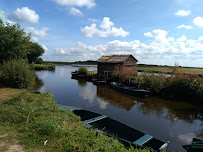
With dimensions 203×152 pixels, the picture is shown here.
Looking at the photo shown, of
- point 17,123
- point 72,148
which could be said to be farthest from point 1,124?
point 72,148

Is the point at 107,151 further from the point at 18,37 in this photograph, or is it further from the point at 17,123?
the point at 18,37

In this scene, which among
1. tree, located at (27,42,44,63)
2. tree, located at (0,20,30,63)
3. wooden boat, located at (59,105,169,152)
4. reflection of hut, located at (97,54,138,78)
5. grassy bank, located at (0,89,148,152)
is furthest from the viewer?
tree, located at (27,42,44,63)

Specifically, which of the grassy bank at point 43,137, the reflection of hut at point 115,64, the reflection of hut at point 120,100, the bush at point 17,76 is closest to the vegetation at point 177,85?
the reflection of hut at point 120,100

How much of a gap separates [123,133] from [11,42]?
2122 cm

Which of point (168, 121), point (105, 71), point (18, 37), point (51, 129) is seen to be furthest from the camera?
point (105, 71)

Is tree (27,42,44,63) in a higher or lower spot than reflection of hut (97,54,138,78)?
higher

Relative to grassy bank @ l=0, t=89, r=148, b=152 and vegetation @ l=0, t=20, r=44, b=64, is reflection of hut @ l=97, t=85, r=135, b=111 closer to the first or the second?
grassy bank @ l=0, t=89, r=148, b=152

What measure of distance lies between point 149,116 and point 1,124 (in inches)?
421

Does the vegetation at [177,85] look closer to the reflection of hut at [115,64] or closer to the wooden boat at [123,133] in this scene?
the reflection of hut at [115,64]

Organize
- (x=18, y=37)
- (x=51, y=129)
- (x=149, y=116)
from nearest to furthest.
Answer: (x=51, y=129), (x=149, y=116), (x=18, y=37)

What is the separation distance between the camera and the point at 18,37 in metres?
21.2

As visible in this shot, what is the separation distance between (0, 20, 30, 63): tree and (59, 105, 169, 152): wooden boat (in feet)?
55.2

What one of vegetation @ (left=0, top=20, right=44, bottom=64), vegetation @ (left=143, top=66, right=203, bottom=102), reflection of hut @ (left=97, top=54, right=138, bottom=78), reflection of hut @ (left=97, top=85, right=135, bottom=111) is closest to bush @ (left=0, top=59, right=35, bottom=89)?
vegetation @ (left=0, top=20, right=44, bottom=64)

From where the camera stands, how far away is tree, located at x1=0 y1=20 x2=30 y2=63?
20.4 metres
